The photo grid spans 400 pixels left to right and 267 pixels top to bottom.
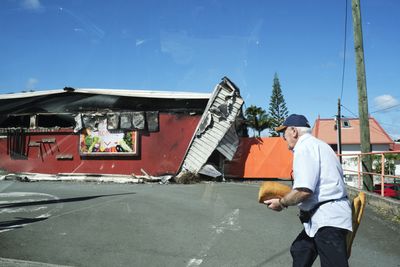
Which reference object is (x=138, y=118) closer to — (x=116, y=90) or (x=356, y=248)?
(x=116, y=90)

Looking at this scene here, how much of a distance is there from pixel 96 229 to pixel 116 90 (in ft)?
42.9

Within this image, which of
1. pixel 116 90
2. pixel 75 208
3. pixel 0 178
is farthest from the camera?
pixel 116 90

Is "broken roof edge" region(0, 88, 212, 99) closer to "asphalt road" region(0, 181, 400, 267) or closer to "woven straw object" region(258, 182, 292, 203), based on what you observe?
"asphalt road" region(0, 181, 400, 267)

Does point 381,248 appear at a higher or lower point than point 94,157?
lower

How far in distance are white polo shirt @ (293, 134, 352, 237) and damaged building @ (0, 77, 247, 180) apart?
14.0m

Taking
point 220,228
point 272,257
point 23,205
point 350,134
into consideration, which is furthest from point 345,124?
point 272,257

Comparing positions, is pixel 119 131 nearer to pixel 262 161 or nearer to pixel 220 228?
pixel 262 161

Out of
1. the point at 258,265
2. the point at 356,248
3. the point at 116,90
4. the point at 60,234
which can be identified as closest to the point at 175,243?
the point at 258,265

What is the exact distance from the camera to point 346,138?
51625mm

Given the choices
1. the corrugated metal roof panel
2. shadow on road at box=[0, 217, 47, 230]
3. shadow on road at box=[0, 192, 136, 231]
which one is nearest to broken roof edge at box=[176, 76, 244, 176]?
the corrugated metal roof panel

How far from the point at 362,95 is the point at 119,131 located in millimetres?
11528

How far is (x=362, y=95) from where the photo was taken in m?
11.6

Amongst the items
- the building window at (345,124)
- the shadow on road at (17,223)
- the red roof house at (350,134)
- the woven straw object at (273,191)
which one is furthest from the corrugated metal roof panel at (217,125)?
the building window at (345,124)

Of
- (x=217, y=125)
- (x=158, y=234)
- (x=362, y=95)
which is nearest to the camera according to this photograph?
(x=158, y=234)
